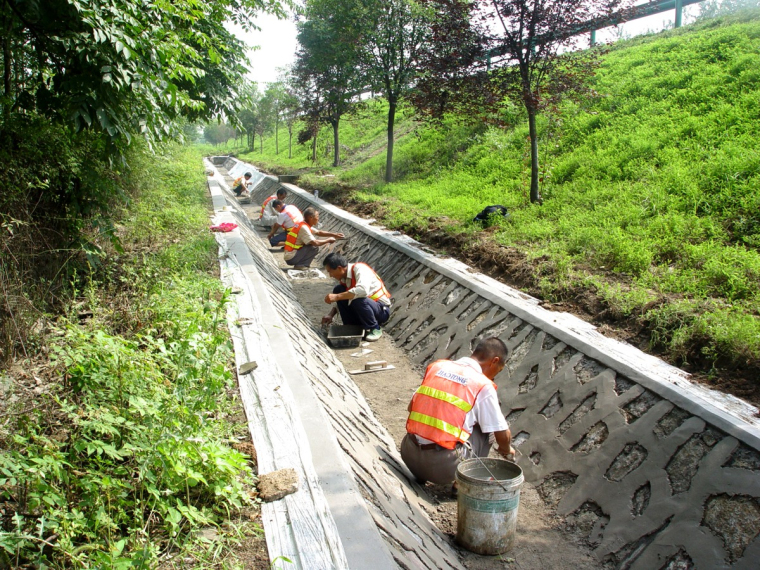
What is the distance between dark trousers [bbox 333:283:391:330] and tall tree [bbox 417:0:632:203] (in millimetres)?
3902

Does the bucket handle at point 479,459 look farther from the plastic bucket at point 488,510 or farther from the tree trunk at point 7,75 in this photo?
the tree trunk at point 7,75

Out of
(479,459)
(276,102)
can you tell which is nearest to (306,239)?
(479,459)

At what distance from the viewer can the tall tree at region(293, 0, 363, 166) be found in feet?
54.1

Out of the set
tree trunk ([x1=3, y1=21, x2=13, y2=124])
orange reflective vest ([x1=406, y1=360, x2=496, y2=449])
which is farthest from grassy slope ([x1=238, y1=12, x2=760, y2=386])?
tree trunk ([x1=3, y1=21, x2=13, y2=124])

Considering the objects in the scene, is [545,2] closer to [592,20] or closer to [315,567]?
[592,20]

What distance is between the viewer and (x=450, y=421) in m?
3.99

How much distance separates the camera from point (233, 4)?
8.31 metres

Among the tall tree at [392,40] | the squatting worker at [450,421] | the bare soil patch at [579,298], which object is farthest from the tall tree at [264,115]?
the squatting worker at [450,421]

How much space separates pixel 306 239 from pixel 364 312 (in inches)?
132

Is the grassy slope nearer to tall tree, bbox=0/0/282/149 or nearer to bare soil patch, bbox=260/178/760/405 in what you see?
bare soil patch, bbox=260/178/760/405

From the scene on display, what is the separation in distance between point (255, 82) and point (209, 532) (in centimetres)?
841

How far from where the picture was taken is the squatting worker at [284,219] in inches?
457

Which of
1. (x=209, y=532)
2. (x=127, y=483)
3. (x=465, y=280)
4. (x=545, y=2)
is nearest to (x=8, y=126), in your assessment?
(x=127, y=483)

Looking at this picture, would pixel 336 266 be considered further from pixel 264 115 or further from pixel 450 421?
pixel 264 115
